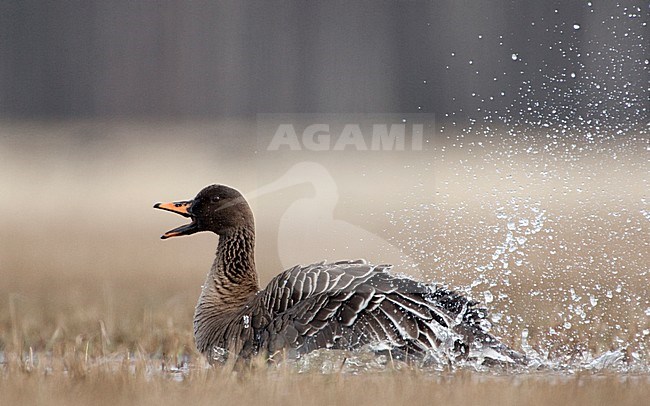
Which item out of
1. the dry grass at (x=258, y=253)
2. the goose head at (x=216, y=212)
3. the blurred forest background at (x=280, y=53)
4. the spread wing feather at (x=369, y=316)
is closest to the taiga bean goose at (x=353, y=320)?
the spread wing feather at (x=369, y=316)

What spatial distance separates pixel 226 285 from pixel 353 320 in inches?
55.8

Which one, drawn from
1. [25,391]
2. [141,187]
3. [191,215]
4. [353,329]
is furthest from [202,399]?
[141,187]

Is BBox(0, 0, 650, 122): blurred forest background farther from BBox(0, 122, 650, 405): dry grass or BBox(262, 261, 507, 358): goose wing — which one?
BBox(262, 261, 507, 358): goose wing

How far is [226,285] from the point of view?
7203mm

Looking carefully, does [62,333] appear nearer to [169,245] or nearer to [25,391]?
[25,391]

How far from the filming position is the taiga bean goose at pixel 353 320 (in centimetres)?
600

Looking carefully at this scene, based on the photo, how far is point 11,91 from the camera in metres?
27.4

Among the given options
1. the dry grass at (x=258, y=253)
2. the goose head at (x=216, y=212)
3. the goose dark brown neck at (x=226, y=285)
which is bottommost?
the dry grass at (x=258, y=253)

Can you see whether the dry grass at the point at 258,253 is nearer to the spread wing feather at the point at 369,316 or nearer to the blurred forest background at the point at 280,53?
the spread wing feather at the point at 369,316

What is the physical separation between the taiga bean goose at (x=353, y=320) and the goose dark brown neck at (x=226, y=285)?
1.0 inches

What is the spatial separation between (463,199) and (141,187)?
5.00m

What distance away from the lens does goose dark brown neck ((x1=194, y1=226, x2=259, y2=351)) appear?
22.5 feet

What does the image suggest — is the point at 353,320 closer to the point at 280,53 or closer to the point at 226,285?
the point at 226,285

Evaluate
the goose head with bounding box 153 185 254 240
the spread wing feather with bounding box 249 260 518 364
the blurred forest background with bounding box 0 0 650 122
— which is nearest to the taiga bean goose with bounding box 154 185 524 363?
the spread wing feather with bounding box 249 260 518 364
